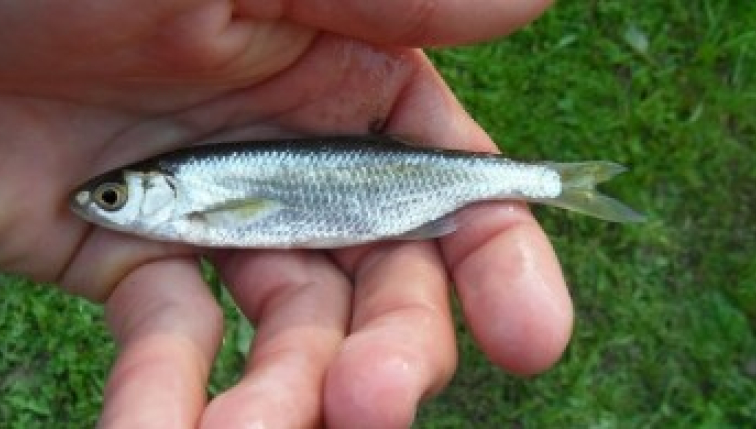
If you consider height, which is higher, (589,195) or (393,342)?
(393,342)

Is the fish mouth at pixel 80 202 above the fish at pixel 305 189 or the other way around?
above

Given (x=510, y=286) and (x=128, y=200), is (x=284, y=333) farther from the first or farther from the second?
(x=128, y=200)

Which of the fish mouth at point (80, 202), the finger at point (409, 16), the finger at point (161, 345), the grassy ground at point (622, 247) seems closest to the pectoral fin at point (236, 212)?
the finger at point (161, 345)

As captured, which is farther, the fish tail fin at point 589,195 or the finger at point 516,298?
the fish tail fin at point 589,195

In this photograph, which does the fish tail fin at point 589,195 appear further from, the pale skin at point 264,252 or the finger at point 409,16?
the finger at point 409,16

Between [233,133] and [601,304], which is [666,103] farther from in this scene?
[233,133]

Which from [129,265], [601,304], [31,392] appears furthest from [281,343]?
[601,304]

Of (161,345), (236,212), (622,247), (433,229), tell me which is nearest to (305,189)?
(236,212)

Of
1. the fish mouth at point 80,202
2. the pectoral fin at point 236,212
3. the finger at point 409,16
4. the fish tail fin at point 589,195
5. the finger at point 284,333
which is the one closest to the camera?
the finger at point 284,333
